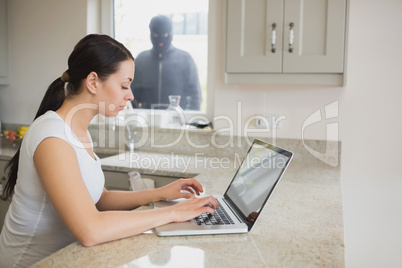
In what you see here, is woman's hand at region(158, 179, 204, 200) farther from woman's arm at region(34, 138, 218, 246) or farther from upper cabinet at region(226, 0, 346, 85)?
upper cabinet at region(226, 0, 346, 85)

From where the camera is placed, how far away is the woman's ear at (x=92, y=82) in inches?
49.4

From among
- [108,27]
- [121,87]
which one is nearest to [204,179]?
[121,87]

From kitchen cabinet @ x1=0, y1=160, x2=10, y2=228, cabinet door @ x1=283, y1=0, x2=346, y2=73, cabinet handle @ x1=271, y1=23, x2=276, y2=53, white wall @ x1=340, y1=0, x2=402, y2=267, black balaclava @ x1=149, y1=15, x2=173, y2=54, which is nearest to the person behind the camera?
cabinet door @ x1=283, y1=0, x2=346, y2=73

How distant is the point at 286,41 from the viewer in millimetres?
2072

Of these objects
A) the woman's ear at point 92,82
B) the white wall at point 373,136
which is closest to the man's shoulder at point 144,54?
the white wall at point 373,136

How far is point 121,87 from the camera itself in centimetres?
130

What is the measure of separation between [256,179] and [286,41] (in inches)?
38.8

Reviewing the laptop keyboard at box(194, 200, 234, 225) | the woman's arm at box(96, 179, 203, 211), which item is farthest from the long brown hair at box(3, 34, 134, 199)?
the laptop keyboard at box(194, 200, 234, 225)

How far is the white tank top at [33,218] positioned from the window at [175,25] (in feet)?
5.61

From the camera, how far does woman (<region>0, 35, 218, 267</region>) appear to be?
106 centimetres

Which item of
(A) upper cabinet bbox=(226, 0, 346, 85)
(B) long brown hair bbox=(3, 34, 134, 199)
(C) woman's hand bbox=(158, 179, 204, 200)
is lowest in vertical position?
(C) woman's hand bbox=(158, 179, 204, 200)

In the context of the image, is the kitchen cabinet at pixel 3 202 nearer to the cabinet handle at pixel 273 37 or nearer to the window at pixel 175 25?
the window at pixel 175 25

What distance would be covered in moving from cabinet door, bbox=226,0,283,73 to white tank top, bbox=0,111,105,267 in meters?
1.17

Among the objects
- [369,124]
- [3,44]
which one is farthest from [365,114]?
[3,44]
